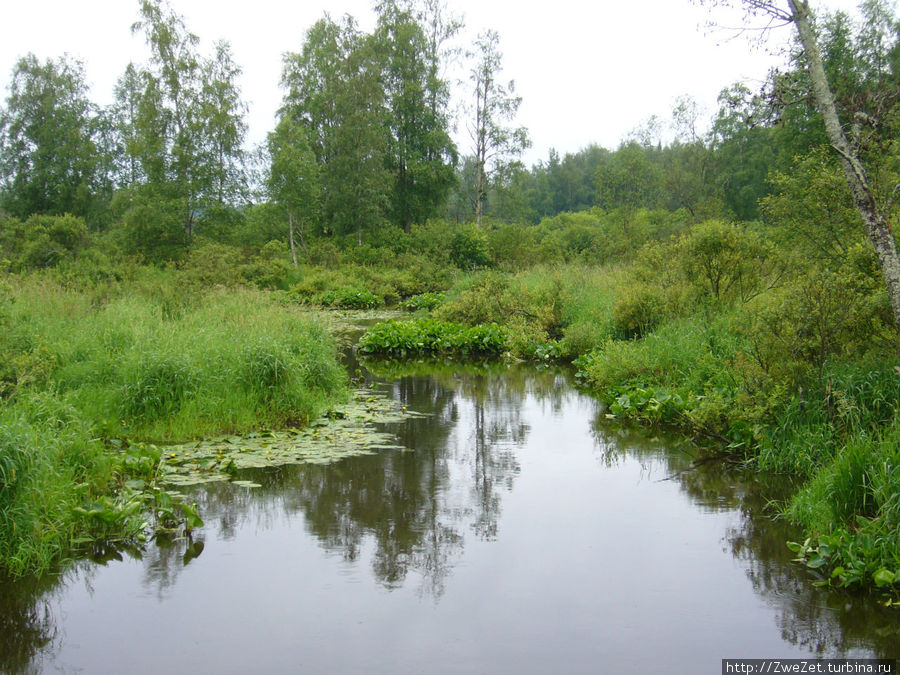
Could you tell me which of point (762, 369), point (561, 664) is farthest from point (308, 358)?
point (561, 664)

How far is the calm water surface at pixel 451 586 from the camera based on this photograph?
4.12 metres

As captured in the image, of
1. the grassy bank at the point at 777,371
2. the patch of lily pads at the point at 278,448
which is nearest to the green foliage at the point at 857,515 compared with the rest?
the grassy bank at the point at 777,371

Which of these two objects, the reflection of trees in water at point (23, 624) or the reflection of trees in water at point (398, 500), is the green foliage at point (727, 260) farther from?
the reflection of trees in water at point (23, 624)

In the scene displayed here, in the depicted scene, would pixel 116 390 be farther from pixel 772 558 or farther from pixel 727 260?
pixel 727 260

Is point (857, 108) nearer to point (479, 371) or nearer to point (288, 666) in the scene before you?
point (288, 666)

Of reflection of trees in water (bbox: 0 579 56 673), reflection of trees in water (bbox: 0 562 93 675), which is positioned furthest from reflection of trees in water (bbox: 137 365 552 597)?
reflection of trees in water (bbox: 0 579 56 673)

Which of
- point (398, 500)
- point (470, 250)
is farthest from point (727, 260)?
point (470, 250)

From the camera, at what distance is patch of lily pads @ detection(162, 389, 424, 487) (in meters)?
7.16

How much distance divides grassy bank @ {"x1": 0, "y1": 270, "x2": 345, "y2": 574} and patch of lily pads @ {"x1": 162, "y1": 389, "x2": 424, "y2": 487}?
298mm

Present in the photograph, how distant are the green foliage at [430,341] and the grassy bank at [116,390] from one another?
3.39 metres

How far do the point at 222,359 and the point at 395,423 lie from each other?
2.52m

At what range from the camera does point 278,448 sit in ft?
26.1

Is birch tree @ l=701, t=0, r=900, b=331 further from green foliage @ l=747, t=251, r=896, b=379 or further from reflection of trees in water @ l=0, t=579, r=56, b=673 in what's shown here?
reflection of trees in water @ l=0, t=579, r=56, b=673

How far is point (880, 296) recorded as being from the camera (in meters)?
6.77
